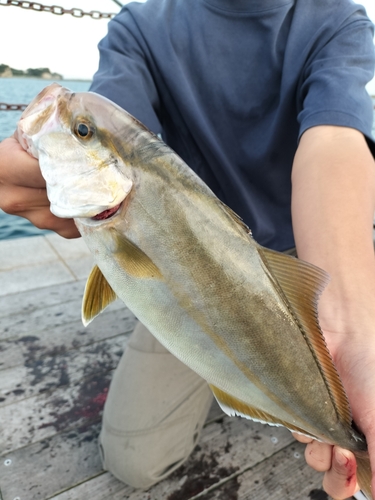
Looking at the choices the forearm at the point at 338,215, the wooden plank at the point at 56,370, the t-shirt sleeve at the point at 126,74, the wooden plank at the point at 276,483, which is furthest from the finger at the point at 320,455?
the t-shirt sleeve at the point at 126,74

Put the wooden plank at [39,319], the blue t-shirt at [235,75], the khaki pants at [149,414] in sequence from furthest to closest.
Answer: the wooden plank at [39,319], the blue t-shirt at [235,75], the khaki pants at [149,414]

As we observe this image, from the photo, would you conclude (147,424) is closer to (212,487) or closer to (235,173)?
(212,487)

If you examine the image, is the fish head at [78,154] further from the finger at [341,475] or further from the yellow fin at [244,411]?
the finger at [341,475]

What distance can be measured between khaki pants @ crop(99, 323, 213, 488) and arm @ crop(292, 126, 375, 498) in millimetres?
1051

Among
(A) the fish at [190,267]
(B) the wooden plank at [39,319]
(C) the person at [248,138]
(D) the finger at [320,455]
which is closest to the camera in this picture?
(A) the fish at [190,267]

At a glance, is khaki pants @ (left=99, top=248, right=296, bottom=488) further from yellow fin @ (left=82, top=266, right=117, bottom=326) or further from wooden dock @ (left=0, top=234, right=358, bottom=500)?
yellow fin @ (left=82, top=266, right=117, bottom=326)

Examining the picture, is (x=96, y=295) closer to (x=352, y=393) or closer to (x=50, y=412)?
(x=352, y=393)

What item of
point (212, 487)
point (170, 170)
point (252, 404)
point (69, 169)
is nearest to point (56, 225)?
point (69, 169)

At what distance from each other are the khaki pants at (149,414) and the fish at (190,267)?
121cm

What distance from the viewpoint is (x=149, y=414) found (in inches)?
108

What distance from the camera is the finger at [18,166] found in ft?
5.38

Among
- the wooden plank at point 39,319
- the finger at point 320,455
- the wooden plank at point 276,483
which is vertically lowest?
the wooden plank at point 39,319

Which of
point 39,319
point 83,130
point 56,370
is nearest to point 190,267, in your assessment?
point 83,130

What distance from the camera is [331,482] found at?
1707mm
